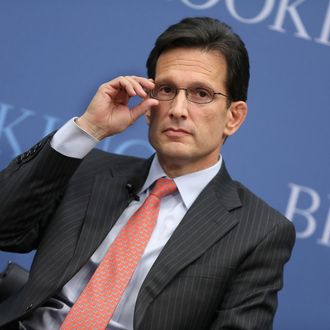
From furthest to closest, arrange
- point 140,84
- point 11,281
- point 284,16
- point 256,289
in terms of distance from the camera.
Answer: point 284,16, point 11,281, point 140,84, point 256,289

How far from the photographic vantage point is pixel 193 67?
2.27 meters

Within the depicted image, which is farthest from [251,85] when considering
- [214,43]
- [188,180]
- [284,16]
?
[188,180]

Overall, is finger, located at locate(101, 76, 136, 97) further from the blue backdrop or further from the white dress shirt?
the blue backdrop

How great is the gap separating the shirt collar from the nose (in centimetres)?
20

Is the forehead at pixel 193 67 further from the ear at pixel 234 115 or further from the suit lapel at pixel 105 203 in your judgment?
the suit lapel at pixel 105 203

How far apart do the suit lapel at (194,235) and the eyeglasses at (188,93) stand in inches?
10.0

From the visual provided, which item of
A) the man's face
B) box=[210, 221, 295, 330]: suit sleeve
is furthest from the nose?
box=[210, 221, 295, 330]: suit sleeve

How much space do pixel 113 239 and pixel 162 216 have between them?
0.16 meters

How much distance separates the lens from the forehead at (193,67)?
2.25 meters

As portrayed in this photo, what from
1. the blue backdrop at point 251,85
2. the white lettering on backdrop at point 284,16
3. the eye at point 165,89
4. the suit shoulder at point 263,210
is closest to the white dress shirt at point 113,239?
the suit shoulder at point 263,210

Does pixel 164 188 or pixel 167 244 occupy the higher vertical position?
pixel 164 188

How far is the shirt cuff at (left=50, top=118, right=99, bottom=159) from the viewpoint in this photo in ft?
7.13

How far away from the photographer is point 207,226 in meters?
2.18

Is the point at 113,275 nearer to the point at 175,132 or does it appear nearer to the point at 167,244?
the point at 167,244
